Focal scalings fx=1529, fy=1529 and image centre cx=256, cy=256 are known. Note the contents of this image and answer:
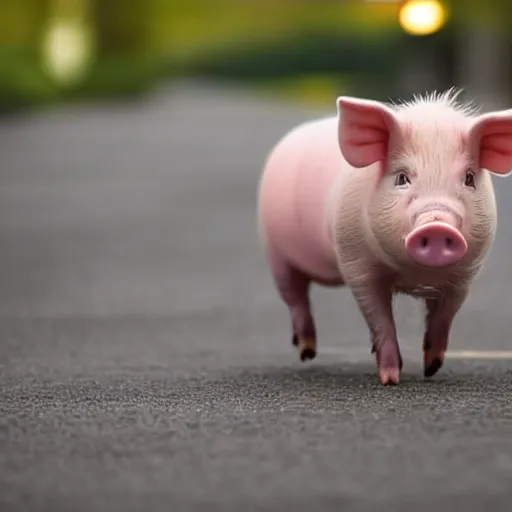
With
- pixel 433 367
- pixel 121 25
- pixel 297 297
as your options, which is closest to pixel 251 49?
pixel 121 25

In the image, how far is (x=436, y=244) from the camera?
322 centimetres

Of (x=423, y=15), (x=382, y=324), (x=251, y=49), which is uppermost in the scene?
(x=251, y=49)

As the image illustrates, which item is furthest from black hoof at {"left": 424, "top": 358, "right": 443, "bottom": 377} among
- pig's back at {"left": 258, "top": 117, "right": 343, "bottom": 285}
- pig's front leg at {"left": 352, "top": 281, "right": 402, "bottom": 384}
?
pig's back at {"left": 258, "top": 117, "right": 343, "bottom": 285}

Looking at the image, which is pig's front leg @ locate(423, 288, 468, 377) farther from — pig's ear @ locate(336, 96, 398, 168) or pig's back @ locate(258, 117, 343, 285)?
pig's ear @ locate(336, 96, 398, 168)

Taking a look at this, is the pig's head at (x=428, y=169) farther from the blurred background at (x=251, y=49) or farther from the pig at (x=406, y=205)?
the blurred background at (x=251, y=49)

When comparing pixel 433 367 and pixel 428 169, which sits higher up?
pixel 428 169

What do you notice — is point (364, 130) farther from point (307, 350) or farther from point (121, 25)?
point (121, 25)

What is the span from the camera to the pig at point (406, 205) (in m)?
3.34

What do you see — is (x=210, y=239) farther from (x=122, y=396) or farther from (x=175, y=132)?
(x=175, y=132)

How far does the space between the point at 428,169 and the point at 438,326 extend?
52cm

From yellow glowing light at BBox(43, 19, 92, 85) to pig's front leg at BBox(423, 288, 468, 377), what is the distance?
26.1 m

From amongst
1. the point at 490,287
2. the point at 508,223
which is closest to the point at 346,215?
the point at 490,287

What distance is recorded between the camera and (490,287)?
6.75 m

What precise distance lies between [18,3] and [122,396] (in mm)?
29691
